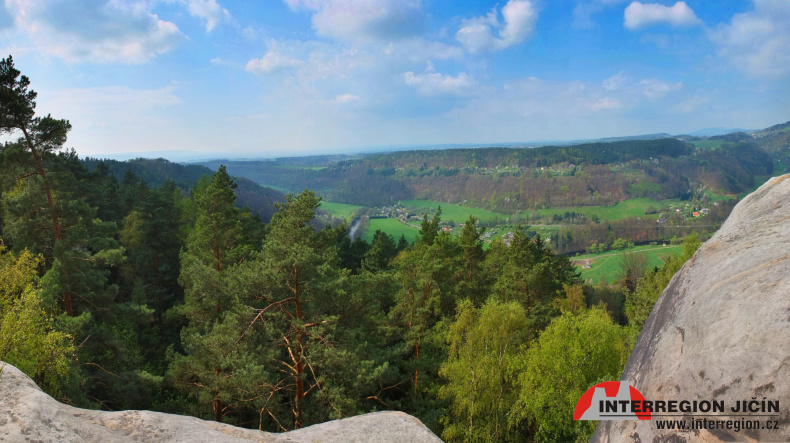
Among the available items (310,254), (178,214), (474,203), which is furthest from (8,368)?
(474,203)

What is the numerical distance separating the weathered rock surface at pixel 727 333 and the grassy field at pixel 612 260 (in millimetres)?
75216

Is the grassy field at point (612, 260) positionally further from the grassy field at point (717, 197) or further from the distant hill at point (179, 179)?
the distant hill at point (179, 179)

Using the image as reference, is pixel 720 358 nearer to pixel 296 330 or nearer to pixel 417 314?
pixel 296 330

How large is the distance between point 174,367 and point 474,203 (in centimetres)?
17536

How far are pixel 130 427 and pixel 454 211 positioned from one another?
163 metres

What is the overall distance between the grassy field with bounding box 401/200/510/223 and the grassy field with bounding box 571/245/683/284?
51.5 m

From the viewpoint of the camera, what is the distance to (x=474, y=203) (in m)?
182

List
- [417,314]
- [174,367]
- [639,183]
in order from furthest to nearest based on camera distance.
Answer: [639,183], [417,314], [174,367]

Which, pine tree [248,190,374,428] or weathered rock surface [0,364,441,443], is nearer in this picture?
weathered rock surface [0,364,441,443]

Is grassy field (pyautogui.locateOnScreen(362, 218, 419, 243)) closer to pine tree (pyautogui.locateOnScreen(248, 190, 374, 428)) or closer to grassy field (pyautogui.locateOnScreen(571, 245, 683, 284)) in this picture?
grassy field (pyautogui.locateOnScreen(571, 245, 683, 284))

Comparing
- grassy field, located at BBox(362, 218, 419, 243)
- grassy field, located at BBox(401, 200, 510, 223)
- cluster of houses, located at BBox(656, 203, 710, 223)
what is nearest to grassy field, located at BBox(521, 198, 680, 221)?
cluster of houses, located at BBox(656, 203, 710, 223)

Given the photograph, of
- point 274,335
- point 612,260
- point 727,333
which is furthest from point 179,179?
point 727,333

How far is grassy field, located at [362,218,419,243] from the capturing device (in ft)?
352

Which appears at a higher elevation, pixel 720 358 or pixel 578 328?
pixel 720 358
